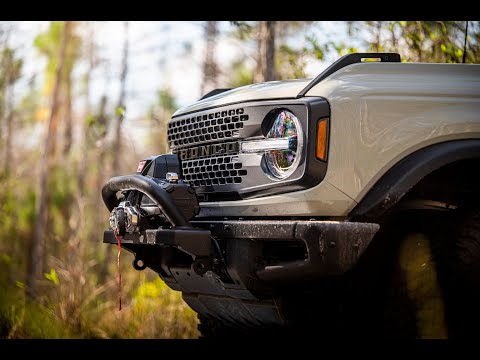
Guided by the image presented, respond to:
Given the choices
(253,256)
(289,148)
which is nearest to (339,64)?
(289,148)

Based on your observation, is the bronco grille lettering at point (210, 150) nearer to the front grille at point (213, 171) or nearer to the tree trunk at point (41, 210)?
the front grille at point (213, 171)

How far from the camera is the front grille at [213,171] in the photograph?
4555 mm

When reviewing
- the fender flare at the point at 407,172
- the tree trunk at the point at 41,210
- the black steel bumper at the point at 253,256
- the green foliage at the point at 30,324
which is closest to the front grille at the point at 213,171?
the black steel bumper at the point at 253,256

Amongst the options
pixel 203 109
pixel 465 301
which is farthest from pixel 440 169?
pixel 203 109

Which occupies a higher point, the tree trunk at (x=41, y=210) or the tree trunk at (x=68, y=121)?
the tree trunk at (x=68, y=121)

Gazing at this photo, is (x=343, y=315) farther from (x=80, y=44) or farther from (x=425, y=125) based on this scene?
(x=80, y=44)

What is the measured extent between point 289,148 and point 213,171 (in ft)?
2.27

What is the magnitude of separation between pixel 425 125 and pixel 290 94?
71 centimetres

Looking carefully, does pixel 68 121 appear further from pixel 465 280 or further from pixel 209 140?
pixel 465 280

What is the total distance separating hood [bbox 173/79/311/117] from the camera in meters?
4.35

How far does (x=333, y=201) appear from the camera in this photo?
4.13 m

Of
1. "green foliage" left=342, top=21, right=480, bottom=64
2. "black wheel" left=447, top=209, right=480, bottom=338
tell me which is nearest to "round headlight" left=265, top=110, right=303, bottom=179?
"black wheel" left=447, top=209, right=480, bottom=338

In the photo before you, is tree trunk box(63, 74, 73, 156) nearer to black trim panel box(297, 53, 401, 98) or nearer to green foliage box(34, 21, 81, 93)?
green foliage box(34, 21, 81, 93)

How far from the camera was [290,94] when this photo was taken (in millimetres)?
4312
